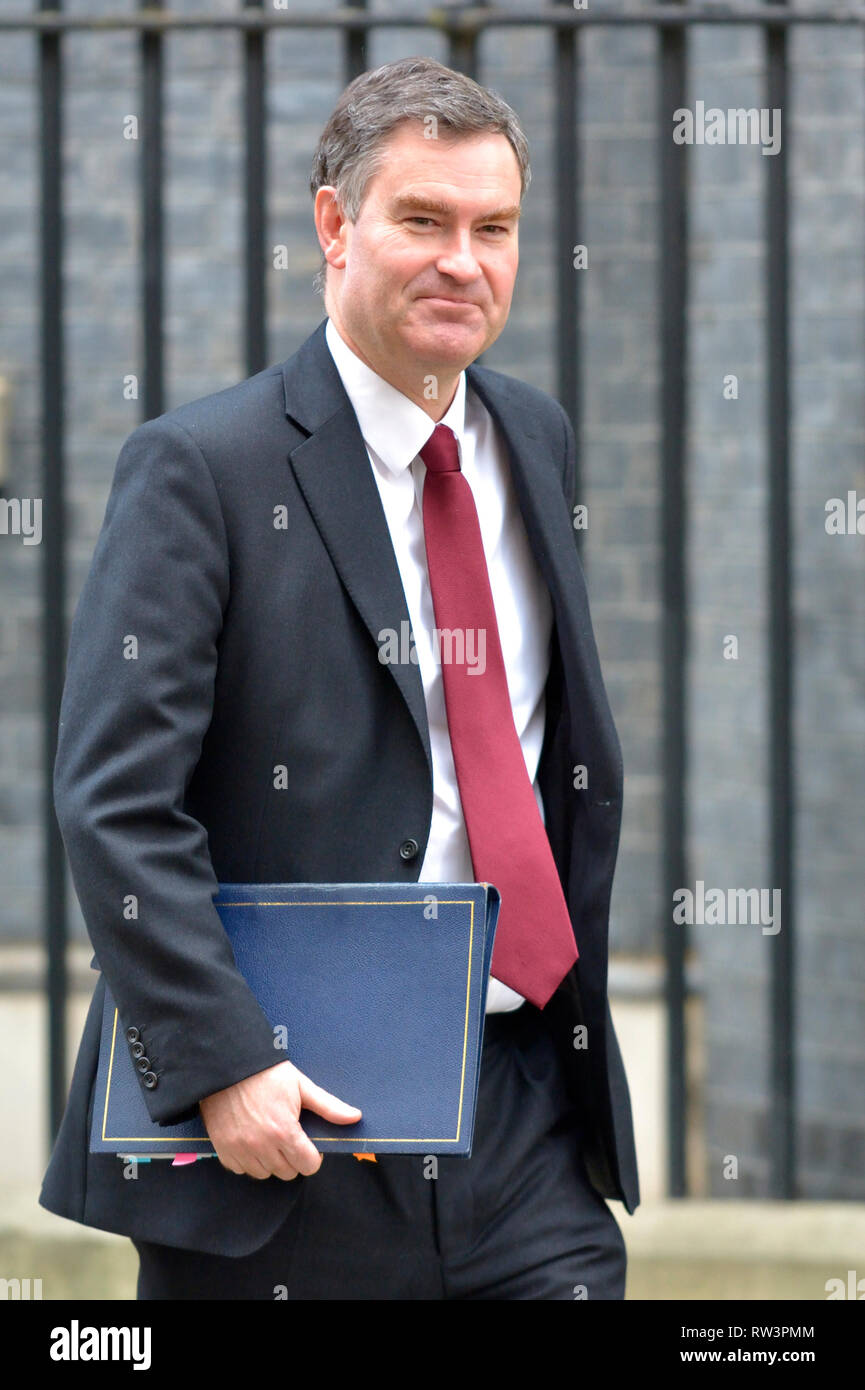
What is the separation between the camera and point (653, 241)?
583 cm

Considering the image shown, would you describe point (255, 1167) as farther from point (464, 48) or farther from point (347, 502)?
point (464, 48)

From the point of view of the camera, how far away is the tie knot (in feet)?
7.23

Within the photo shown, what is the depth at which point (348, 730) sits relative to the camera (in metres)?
2.10

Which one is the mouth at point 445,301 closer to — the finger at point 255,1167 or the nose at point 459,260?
the nose at point 459,260

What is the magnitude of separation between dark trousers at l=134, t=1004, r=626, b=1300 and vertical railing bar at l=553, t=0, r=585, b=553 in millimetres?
1337

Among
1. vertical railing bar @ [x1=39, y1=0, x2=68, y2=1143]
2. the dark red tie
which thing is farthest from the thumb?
vertical railing bar @ [x1=39, y1=0, x2=68, y2=1143]

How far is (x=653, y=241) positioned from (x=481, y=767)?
158 inches

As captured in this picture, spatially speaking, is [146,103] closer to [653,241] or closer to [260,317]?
[260,317]

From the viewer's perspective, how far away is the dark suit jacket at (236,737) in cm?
194

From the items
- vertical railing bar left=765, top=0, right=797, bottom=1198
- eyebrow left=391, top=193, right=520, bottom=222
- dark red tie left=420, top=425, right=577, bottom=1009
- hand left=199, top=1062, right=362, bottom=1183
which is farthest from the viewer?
vertical railing bar left=765, top=0, right=797, bottom=1198

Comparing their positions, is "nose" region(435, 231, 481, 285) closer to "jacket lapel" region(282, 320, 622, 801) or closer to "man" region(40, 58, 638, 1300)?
"man" region(40, 58, 638, 1300)

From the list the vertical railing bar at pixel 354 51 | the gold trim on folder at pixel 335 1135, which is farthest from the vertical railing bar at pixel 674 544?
the gold trim on folder at pixel 335 1135

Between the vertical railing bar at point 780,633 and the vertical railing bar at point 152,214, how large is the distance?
1.11m

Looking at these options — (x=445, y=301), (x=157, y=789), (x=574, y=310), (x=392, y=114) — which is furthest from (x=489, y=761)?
(x=574, y=310)
